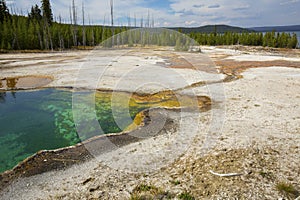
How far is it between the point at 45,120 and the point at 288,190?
12.1 meters

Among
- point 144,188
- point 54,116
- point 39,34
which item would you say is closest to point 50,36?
point 39,34

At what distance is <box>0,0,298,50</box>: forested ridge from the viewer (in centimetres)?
5069

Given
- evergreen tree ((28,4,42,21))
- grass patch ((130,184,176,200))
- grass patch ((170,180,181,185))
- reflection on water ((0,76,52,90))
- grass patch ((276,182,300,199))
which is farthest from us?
evergreen tree ((28,4,42,21))

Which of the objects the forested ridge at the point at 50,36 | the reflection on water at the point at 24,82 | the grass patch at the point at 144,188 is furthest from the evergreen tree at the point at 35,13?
the grass patch at the point at 144,188

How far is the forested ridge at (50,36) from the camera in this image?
1996 inches

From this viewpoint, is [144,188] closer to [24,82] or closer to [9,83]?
[24,82]

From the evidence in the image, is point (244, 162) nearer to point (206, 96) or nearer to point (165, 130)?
point (165, 130)

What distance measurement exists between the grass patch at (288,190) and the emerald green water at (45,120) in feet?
23.5

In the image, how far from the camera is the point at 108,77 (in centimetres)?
2120

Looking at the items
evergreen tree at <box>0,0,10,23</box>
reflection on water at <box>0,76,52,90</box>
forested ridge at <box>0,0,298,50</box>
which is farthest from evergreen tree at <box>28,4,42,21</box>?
reflection on water at <box>0,76,52,90</box>

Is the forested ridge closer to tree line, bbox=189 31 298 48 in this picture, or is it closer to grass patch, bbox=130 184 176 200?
tree line, bbox=189 31 298 48

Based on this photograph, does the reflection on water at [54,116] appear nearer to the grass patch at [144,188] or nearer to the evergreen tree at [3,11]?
the grass patch at [144,188]

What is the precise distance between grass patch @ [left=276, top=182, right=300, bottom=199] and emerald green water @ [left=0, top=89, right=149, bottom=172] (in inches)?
282

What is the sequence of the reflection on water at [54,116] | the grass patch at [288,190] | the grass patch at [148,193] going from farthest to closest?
the reflection on water at [54,116] < the grass patch at [148,193] < the grass patch at [288,190]
